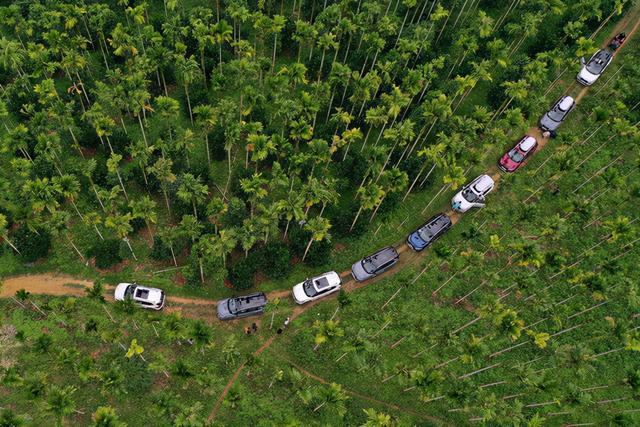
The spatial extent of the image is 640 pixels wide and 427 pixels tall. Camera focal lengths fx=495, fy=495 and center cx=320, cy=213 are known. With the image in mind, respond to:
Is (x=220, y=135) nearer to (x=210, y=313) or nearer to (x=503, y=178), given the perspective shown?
(x=210, y=313)

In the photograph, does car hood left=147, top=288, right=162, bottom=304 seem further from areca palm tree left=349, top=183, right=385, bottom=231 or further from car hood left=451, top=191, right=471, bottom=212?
car hood left=451, top=191, right=471, bottom=212

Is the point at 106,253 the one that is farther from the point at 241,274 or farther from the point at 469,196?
the point at 469,196

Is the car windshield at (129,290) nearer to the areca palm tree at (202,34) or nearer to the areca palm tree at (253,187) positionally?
the areca palm tree at (253,187)

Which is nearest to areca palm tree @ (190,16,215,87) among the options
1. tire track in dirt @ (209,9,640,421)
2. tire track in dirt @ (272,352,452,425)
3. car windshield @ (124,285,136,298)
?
car windshield @ (124,285,136,298)

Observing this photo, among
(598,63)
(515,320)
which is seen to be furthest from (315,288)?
(598,63)

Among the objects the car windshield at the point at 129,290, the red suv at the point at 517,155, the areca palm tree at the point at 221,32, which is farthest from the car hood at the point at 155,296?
the red suv at the point at 517,155

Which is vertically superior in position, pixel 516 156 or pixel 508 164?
pixel 516 156
